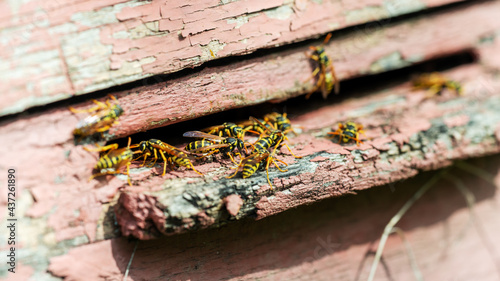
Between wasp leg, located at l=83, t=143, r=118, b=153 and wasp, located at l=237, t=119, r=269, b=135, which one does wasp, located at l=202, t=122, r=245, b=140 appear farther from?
wasp leg, located at l=83, t=143, r=118, b=153

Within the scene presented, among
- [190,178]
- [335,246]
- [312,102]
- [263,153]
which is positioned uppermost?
[312,102]

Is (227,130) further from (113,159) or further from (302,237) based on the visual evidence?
(302,237)

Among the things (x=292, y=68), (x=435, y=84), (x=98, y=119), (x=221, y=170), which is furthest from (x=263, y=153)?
(x=435, y=84)

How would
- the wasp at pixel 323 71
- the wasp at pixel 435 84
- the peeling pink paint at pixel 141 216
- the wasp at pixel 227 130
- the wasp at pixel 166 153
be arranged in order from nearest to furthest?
the peeling pink paint at pixel 141 216 → the wasp at pixel 166 153 → the wasp at pixel 227 130 → the wasp at pixel 323 71 → the wasp at pixel 435 84

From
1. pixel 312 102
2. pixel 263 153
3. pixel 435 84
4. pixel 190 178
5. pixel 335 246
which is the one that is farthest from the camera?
pixel 435 84

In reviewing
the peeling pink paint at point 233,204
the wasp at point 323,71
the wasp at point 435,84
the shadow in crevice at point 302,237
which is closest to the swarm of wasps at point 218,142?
the wasp at point 323,71

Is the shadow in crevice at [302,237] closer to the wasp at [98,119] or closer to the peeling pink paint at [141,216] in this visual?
the peeling pink paint at [141,216]
